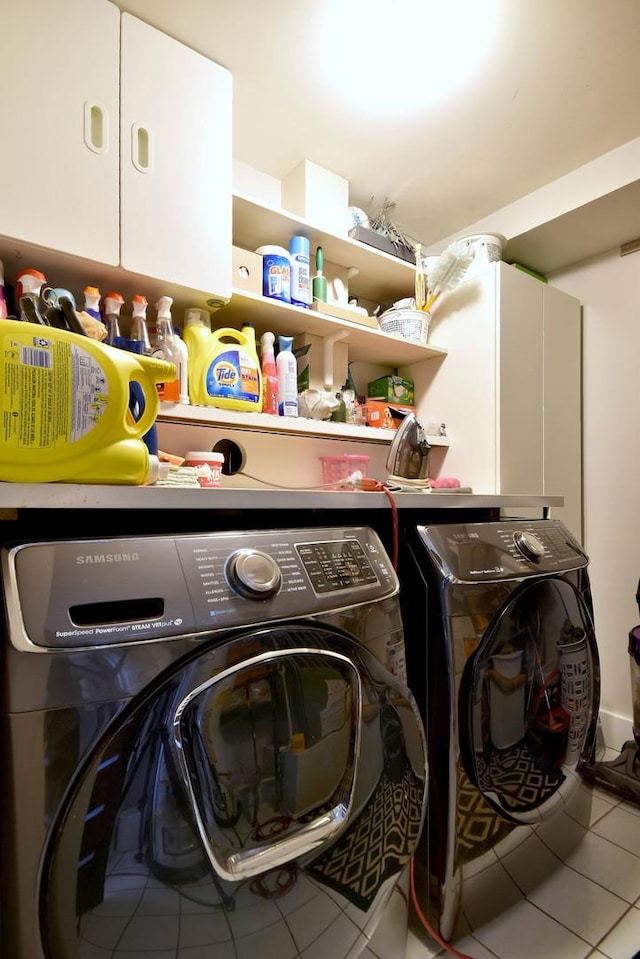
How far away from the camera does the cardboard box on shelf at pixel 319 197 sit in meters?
1.79

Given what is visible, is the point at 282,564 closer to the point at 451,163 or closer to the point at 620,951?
the point at 620,951

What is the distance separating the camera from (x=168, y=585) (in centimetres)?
62

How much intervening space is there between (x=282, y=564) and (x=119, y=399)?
1.25 ft

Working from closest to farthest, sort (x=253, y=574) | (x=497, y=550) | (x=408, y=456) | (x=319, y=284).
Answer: (x=253, y=574)
(x=497, y=550)
(x=408, y=456)
(x=319, y=284)

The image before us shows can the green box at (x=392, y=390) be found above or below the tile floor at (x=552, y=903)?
above

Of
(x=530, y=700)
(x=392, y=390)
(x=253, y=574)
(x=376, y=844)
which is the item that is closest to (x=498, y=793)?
(x=530, y=700)

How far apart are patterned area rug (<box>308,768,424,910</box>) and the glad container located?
3.06 feet

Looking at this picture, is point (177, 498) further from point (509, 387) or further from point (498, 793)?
point (509, 387)

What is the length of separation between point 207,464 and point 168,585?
867 mm

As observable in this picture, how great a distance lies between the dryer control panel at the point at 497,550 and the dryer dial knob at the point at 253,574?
0.40 meters

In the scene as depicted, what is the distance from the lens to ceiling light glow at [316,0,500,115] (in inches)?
50.9

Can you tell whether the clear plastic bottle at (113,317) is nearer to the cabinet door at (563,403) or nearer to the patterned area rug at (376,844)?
the patterned area rug at (376,844)

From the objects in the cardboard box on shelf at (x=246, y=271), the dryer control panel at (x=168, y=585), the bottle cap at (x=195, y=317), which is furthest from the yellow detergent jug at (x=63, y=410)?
the cardboard box on shelf at (x=246, y=271)

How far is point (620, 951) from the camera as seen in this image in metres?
1.01
